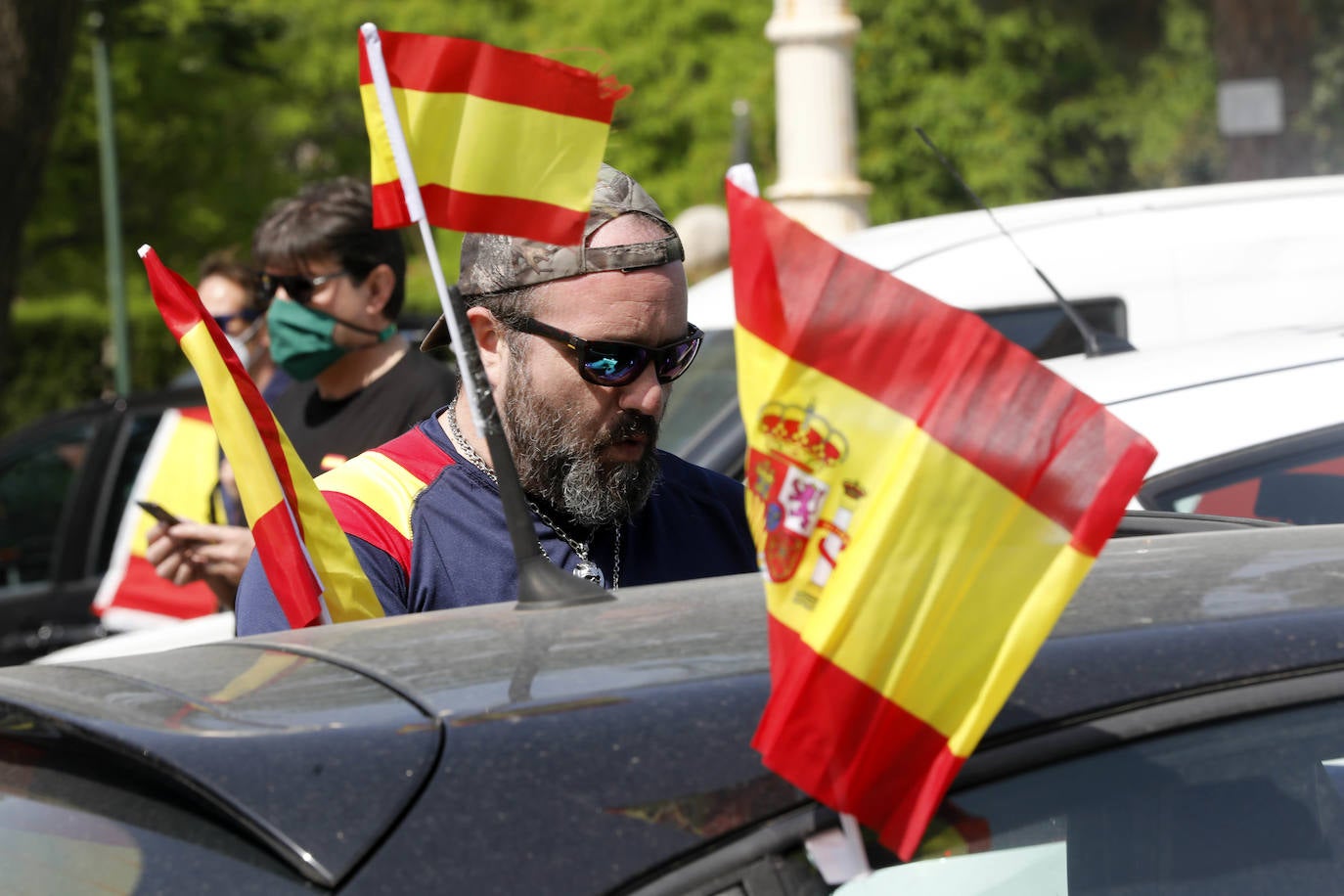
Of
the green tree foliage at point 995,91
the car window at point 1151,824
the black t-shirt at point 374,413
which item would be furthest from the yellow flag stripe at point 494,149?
the green tree foliage at point 995,91

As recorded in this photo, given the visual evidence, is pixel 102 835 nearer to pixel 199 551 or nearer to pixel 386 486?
pixel 386 486

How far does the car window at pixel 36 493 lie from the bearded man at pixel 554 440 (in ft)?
17.6

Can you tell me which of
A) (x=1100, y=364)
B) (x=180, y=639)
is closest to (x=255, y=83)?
(x=180, y=639)

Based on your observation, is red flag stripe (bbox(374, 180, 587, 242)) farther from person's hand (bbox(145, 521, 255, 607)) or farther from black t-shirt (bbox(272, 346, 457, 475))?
black t-shirt (bbox(272, 346, 457, 475))

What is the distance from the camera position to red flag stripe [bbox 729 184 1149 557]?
54.2 inches

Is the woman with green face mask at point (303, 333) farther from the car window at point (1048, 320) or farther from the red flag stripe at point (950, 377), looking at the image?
the red flag stripe at point (950, 377)

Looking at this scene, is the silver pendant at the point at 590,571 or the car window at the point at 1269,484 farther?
the car window at the point at 1269,484

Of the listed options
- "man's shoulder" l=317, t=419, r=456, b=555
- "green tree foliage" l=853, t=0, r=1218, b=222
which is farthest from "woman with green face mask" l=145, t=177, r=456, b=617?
"green tree foliage" l=853, t=0, r=1218, b=222

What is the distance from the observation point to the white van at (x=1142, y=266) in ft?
16.2

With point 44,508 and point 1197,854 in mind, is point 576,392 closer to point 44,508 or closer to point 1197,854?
point 1197,854

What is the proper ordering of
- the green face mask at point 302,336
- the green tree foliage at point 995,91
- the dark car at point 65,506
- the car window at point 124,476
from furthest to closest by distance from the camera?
the green tree foliage at point 995,91 → the car window at point 124,476 → the dark car at point 65,506 → the green face mask at point 302,336

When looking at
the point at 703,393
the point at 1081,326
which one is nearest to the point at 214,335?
the point at 1081,326

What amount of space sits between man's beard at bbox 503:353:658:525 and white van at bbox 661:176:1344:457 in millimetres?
2412

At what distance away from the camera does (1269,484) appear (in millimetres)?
3404
